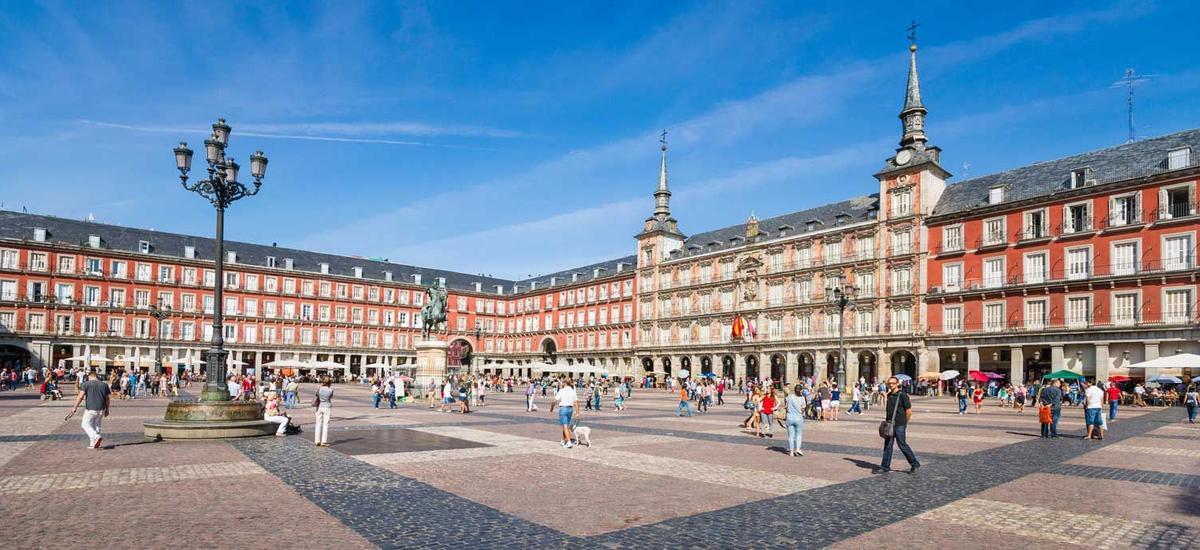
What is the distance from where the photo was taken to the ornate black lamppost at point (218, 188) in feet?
53.5

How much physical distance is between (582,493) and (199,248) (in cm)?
7854

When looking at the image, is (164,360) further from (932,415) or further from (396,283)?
(932,415)

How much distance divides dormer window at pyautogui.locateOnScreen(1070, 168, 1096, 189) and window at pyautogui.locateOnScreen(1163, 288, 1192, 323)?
26.1 feet

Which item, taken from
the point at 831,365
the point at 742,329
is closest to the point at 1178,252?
the point at 831,365

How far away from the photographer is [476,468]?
12.3 meters

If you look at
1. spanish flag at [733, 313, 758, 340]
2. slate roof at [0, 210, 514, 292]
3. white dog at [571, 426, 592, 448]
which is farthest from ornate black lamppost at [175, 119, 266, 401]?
slate roof at [0, 210, 514, 292]

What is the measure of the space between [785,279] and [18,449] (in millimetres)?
54169

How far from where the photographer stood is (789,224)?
65.8 metres

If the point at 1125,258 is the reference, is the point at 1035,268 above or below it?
below

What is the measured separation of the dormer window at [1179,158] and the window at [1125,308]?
7.16 metres

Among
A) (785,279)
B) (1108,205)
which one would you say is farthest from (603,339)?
(1108,205)

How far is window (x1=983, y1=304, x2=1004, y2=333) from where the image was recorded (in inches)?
1845

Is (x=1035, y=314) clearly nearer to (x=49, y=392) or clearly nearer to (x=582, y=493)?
(x=582, y=493)

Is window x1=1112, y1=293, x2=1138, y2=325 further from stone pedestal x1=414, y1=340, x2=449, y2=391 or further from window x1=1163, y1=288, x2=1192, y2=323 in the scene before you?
stone pedestal x1=414, y1=340, x2=449, y2=391
